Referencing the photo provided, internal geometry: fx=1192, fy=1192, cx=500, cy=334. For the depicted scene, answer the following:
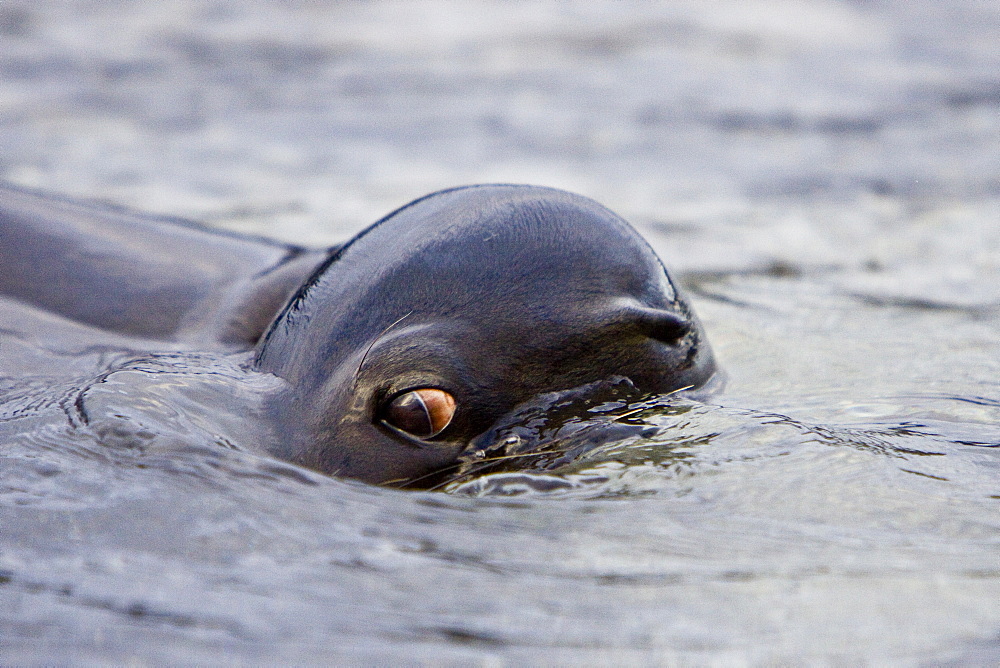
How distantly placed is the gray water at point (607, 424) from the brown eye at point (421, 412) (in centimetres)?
16

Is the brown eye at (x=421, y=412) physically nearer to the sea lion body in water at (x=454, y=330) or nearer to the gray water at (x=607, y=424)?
the sea lion body in water at (x=454, y=330)

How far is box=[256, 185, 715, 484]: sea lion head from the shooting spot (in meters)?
2.46

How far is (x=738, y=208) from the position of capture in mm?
5578

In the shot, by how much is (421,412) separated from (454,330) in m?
0.21

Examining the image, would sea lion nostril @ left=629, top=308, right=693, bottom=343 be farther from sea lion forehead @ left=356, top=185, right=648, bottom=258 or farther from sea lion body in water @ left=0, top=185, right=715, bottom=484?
sea lion forehead @ left=356, top=185, right=648, bottom=258

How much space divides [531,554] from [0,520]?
0.95 m

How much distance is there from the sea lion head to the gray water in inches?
5.0

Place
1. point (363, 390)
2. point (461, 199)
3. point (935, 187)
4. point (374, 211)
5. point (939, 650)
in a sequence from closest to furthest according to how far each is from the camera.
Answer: point (939, 650), point (363, 390), point (461, 199), point (374, 211), point (935, 187)

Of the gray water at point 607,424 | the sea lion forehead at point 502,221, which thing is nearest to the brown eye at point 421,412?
the gray water at point 607,424

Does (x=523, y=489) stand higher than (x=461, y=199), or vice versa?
(x=461, y=199)

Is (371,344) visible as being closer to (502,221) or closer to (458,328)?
(458,328)

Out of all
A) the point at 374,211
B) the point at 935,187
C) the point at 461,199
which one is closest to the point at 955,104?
the point at 935,187

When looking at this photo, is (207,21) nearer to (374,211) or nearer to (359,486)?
(374,211)

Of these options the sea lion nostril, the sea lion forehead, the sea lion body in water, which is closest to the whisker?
the sea lion body in water
